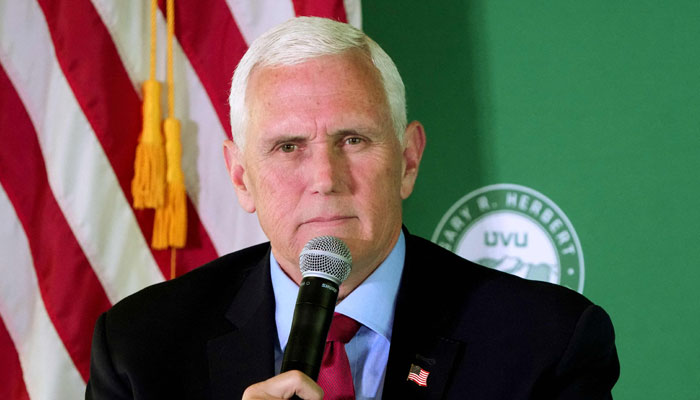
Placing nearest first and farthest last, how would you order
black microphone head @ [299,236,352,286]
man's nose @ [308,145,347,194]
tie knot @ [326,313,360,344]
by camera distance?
1. black microphone head @ [299,236,352,286]
2. man's nose @ [308,145,347,194]
3. tie knot @ [326,313,360,344]


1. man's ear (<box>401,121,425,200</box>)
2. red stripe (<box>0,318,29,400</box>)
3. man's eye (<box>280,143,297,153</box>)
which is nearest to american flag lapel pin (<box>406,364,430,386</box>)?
man's ear (<box>401,121,425,200</box>)

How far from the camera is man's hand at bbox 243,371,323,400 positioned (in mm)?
1064

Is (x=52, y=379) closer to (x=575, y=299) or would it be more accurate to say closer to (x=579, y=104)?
(x=575, y=299)

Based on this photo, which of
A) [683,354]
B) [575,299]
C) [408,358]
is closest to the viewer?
[408,358]

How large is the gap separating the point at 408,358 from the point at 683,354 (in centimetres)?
121

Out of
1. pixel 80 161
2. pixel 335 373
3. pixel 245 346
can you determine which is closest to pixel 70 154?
pixel 80 161

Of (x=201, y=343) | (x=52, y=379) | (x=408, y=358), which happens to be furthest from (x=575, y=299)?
(x=52, y=379)

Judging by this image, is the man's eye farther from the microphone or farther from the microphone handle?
the microphone handle

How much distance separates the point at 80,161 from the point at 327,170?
1251 mm

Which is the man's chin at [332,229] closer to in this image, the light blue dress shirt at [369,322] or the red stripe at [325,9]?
the light blue dress shirt at [369,322]

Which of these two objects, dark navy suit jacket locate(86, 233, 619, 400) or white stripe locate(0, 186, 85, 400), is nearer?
dark navy suit jacket locate(86, 233, 619, 400)

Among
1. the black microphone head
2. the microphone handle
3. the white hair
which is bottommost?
the microphone handle

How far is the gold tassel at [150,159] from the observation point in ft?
8.24

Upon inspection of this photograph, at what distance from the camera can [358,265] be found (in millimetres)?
1698
